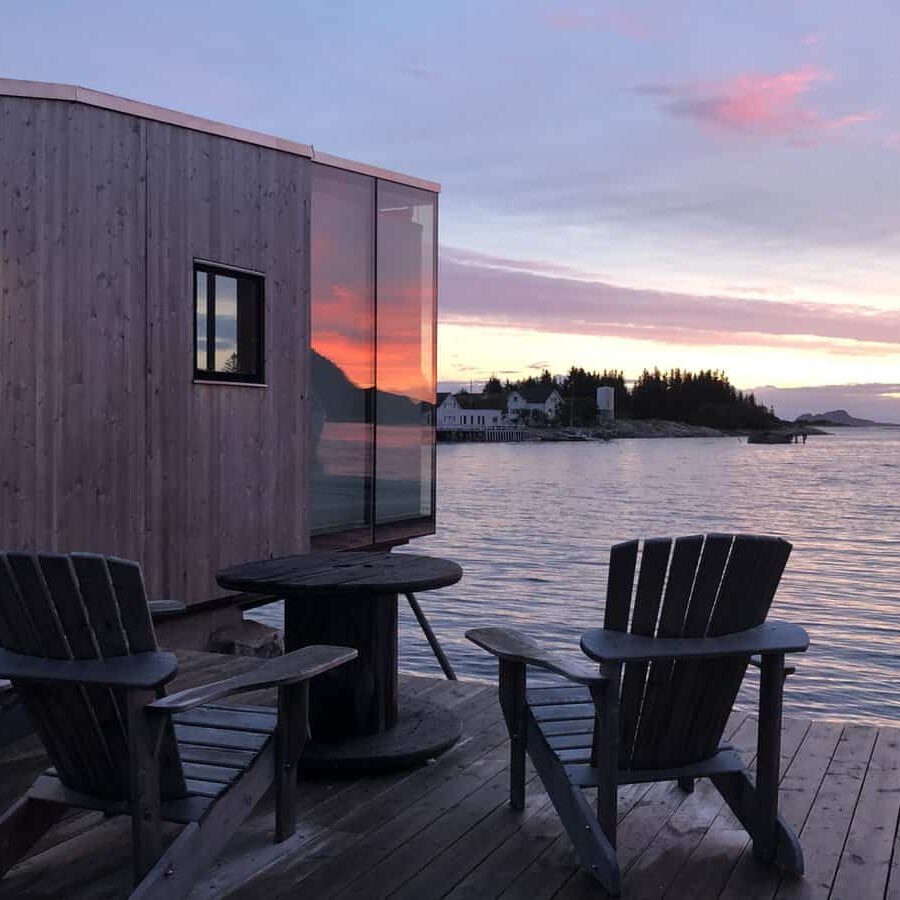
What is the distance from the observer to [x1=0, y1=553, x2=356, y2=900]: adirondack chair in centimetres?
271

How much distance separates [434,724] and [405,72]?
44.1 feet

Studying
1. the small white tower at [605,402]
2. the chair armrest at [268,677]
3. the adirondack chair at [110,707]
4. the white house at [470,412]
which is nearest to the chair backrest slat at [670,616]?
the chair armrest at [268,677]

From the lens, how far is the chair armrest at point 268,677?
2.70m

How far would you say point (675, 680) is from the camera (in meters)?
3.12

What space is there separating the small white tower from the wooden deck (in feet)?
465

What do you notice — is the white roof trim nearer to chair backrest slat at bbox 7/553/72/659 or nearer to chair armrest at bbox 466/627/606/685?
chair backrest slat at bbox 7/553/72/659

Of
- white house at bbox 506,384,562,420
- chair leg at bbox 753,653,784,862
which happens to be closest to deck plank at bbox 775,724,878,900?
chair leg at bbox 753,653,784,862

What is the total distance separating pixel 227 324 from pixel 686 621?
16.0 feet

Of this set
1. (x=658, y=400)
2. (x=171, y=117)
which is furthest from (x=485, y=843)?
(x=658, y=400)

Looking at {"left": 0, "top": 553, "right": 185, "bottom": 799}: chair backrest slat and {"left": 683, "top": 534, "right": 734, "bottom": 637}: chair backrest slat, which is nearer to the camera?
{"left": 0, "top": 553, "right": 185, "bottom": 799}: chair backrest slat

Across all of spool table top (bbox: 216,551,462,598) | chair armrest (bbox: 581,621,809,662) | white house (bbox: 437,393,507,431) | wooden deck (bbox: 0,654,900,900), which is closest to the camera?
chair armrest (bbox: 581,621,809,662)

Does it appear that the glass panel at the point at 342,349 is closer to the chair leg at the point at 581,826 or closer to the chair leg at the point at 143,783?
the chair leg at the point at 581,826

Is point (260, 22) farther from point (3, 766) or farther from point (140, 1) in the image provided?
point (3, 766)

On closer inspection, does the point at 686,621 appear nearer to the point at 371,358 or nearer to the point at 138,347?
the point at 138,347
